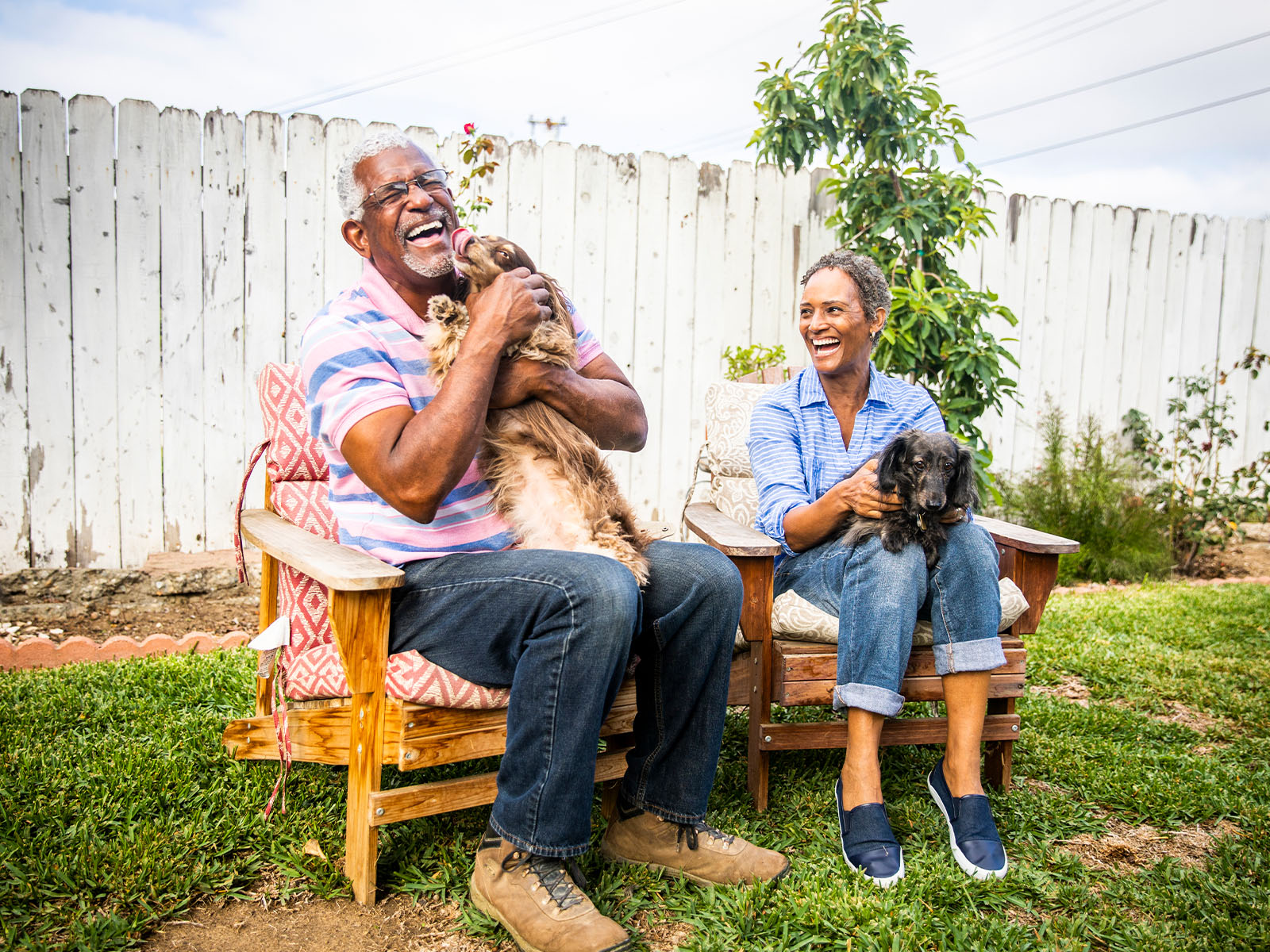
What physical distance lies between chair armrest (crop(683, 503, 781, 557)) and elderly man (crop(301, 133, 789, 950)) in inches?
8.0

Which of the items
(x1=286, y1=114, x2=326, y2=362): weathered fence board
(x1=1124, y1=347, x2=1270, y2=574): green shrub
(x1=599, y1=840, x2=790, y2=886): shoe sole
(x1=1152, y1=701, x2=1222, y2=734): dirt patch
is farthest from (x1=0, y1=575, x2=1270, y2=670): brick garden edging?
(x1=1124, y1=347, x2=1270, y2=574): green shrub

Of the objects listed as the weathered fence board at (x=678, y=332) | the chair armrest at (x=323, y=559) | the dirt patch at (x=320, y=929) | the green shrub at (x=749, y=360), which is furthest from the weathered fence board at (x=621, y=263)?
the dirt patch at (x=320, y=929)

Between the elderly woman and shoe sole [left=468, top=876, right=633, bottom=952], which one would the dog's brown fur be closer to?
the elderly woman

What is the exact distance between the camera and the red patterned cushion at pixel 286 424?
226 cm

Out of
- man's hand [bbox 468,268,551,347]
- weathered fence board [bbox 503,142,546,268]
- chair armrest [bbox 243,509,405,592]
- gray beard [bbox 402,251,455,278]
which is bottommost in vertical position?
chair armrest [bbox 243,509,405,592]

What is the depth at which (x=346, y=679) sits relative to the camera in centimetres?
179

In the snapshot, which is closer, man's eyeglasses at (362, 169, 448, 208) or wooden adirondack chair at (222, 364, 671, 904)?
wooden adirondack chair at (222, 364, 671, 904)

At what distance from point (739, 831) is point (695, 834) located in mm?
285

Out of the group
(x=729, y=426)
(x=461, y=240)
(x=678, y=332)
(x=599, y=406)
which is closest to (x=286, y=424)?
(x=461, y=240)

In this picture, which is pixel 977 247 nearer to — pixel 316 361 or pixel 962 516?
pixel 962 516

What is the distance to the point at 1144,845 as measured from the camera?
7.16ft

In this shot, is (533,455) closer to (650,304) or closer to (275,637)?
(275,637)

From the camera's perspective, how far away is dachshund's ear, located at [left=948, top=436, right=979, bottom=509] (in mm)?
2193

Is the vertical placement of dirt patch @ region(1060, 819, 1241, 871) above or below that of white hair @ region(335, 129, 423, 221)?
below
